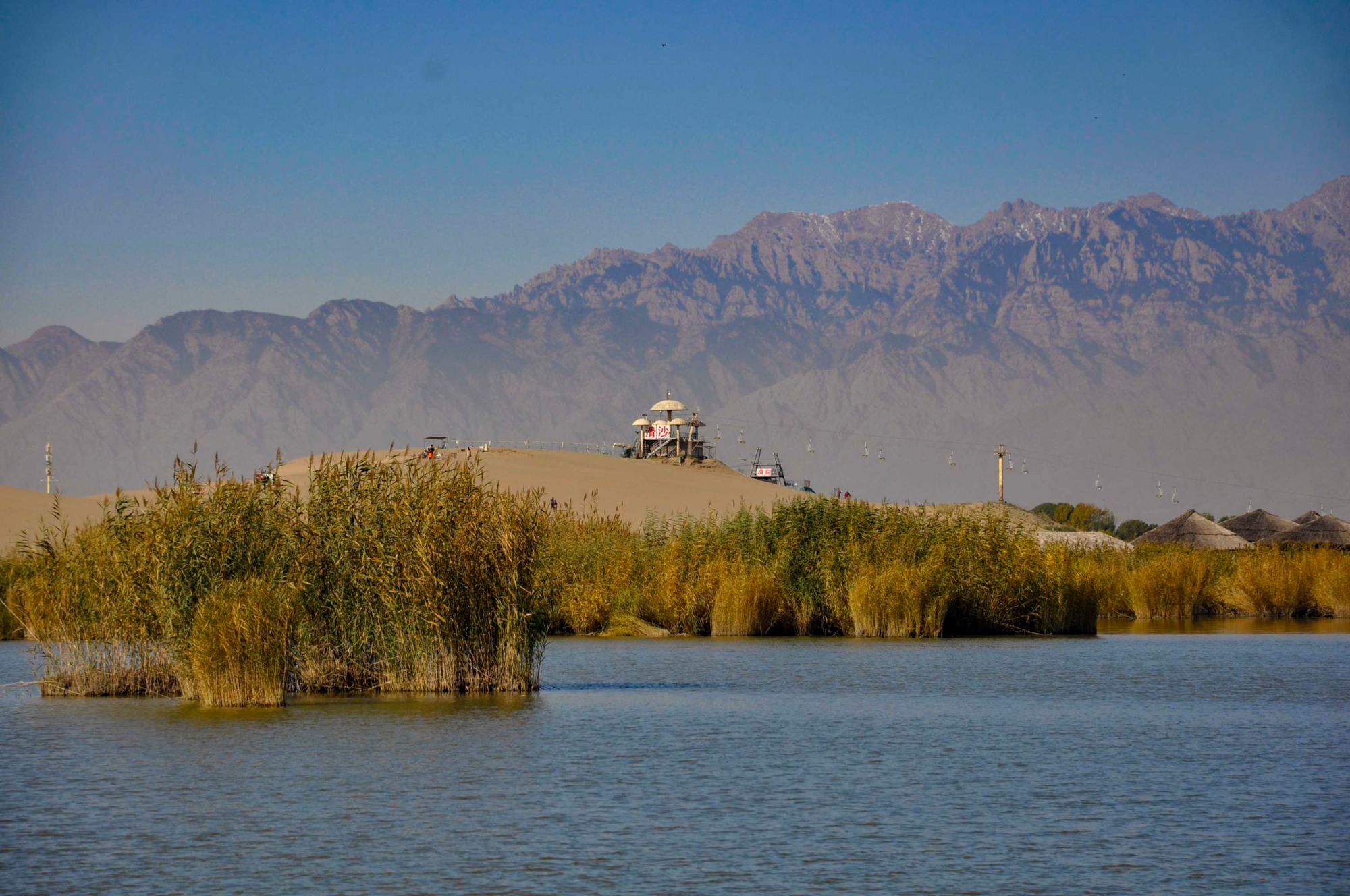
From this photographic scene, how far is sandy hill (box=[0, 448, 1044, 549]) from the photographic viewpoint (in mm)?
78000

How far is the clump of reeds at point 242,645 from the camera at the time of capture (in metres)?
22.4

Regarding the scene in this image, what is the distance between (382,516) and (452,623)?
6.32 ft

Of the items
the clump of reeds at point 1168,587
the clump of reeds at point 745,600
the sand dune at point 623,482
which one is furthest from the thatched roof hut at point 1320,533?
the clump of reeds at point 745,600

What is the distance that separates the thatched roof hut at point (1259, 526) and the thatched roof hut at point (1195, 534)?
257 inches

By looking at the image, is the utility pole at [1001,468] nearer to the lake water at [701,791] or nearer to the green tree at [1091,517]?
the green tree at [1091,517]

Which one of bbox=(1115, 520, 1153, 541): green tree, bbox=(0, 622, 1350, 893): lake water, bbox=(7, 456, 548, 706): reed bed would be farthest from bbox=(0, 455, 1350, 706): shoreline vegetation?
bbox=(1115, 520, 1153, 541): green tree

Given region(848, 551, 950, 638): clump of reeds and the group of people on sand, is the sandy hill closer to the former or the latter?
the group of people on sand

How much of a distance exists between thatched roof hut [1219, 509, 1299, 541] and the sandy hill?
1089 centimetres

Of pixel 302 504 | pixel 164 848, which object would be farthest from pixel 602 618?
pixel 164 848

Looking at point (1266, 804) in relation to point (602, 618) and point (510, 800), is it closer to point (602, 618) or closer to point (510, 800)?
point (510, 800)

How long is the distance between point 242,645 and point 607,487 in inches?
2838

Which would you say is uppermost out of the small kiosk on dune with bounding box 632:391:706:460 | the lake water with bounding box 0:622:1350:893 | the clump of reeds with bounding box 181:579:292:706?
the small kiosk on dune with bounding box 632:391:706:460

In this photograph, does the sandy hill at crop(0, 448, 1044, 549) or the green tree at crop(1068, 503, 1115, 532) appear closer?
the sandy hill at crop(0, 448, 1044, 549)

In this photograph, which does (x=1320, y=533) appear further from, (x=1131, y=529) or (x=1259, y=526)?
(x=1131, y=529)
